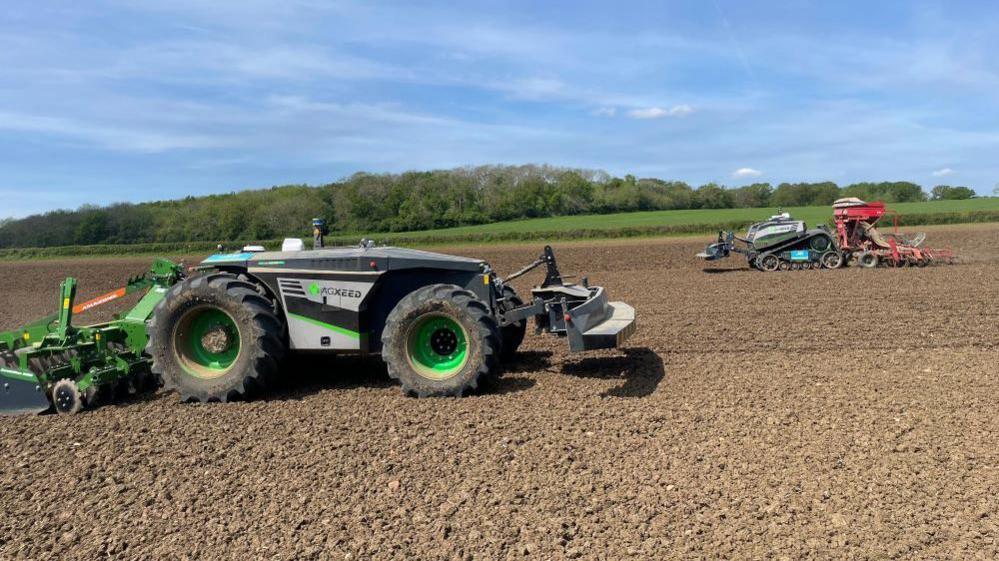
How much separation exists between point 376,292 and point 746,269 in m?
16.2

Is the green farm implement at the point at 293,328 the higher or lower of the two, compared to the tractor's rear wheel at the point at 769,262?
higher

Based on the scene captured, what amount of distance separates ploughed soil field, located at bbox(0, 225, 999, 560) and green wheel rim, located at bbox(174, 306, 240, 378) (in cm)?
46

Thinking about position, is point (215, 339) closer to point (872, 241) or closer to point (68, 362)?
point (68, 362)

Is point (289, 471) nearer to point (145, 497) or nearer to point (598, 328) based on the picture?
point (145, 497)

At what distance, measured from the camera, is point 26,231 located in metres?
41.6

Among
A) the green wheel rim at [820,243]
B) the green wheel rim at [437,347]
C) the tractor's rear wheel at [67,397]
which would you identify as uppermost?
the green wheel rim at [820,243]

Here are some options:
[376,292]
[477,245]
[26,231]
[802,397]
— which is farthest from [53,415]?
[26,231]

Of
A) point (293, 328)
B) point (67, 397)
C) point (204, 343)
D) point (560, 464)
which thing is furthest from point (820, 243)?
point (67, 397)

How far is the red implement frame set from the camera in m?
19.5

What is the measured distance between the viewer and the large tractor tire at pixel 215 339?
6.91 m

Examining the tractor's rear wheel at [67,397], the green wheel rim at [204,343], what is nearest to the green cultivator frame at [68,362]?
the tractor's rear wheel at [67,397]

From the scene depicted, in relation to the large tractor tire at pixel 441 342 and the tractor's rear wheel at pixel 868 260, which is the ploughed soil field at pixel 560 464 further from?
the tractor's rear wheel at pixel 868 260

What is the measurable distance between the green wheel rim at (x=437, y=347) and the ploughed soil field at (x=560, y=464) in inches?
15.9

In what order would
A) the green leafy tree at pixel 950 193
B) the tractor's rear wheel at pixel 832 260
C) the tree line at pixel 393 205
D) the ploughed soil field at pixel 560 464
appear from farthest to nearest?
the green leafy tree at pixel 950 193 < the tree line at pixel 393 205 < the tractor's rear wheel at pixel 832 260 < the ploughed soil field at pixel 560 464
